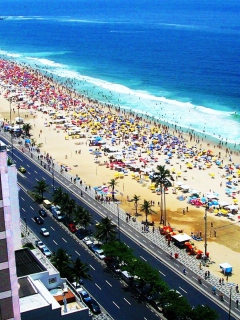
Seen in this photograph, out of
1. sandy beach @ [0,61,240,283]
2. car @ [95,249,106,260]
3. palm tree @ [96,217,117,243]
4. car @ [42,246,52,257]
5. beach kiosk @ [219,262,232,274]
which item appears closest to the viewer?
beach kiosk @ [219,262,232,274]

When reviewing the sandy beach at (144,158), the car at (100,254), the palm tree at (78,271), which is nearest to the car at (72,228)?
the car at (100,254)

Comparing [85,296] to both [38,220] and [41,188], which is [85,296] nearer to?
[38,220]

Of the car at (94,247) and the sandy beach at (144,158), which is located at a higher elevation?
the sandy beach at (144,158)

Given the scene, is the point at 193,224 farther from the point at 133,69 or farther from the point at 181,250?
the point at 133,69

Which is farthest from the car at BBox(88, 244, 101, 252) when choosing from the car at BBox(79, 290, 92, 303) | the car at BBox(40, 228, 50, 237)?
the car at BBox(79, 290, 92, 303)

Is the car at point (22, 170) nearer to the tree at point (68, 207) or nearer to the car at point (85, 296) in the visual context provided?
the tree at point (68, 207)

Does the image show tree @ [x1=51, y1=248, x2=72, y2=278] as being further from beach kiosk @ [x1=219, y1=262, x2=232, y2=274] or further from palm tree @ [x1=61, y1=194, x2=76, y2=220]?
beach kiosk @ [x1=219, y1=262, x2=232, y2=274]
